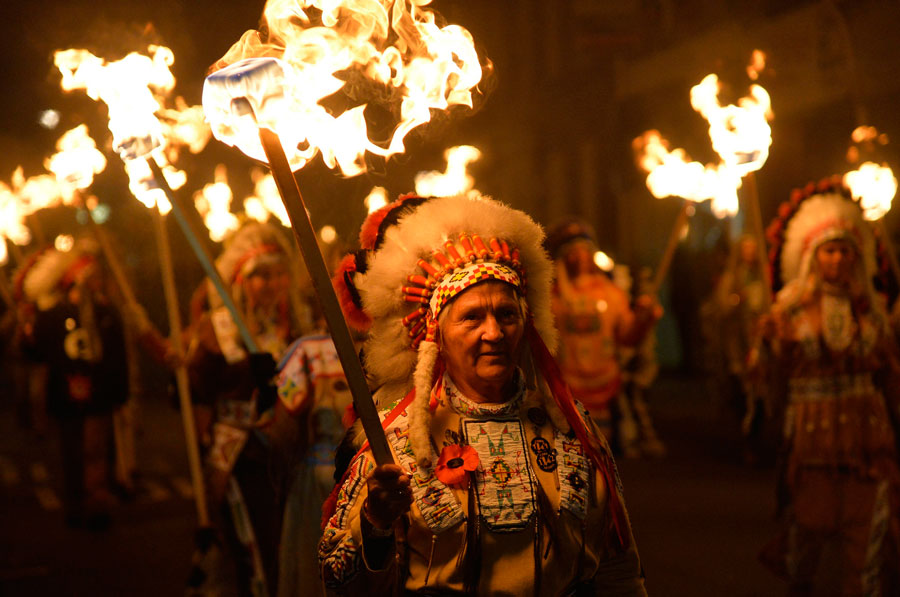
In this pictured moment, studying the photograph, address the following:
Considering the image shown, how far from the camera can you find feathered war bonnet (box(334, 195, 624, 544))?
3.09 meters

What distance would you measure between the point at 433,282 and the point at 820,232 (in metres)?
3.38

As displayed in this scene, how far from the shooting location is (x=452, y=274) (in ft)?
10.2

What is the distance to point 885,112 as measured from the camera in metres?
14.3

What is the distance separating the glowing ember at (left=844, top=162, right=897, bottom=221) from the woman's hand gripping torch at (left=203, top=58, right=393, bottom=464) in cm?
495

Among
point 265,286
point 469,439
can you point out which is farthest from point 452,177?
point 469,439

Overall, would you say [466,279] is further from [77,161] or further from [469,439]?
[77,161]

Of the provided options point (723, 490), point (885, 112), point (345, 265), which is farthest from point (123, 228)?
point (345, 265)

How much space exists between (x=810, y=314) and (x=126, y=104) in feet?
12.6

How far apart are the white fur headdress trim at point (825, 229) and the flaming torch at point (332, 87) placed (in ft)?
9.20

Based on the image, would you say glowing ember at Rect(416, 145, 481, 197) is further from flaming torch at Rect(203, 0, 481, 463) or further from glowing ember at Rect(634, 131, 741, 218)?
flaming torch at Rect(203, 0, 481, 463)

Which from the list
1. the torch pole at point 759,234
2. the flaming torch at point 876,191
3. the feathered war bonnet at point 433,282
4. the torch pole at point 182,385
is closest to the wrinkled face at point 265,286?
the torch pole at point 182,385

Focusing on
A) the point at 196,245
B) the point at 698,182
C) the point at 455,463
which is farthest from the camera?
the point at 698,182

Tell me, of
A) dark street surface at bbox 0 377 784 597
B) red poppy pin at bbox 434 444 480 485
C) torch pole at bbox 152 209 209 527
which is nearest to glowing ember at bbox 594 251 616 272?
dark street surface at bbox 0 377 784 597

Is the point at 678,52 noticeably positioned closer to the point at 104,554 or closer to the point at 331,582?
the point at 104,554
